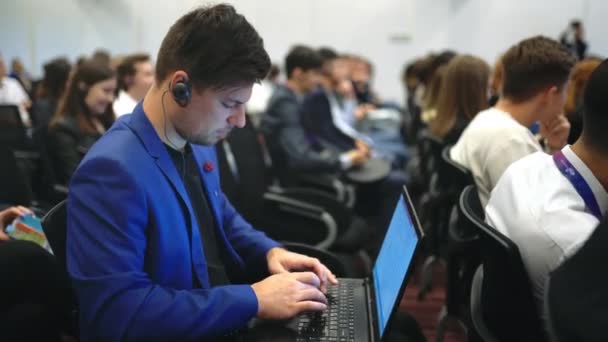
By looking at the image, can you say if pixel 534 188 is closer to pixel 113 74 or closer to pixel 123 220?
pixel 123 220

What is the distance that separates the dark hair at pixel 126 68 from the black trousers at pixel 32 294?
1.71 meters

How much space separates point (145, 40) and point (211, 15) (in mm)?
7289

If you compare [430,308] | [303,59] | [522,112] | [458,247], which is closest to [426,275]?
[430,308]

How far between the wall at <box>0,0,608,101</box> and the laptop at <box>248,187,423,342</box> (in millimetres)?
6037

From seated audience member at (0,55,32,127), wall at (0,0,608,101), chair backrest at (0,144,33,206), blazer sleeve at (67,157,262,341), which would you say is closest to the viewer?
blazer sleeve at (67,157,262,341)

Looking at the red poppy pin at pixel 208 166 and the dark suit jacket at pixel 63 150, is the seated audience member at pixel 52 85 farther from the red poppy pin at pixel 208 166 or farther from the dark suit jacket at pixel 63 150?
the red poppy pin at pixel 208 166

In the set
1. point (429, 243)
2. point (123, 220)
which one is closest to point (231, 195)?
point (429, 243)

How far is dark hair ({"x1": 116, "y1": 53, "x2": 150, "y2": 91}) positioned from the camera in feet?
9.36

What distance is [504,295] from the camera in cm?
107

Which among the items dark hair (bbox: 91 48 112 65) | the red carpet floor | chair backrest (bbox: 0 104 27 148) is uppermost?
dark hair (bbox: 91 48 112 65)

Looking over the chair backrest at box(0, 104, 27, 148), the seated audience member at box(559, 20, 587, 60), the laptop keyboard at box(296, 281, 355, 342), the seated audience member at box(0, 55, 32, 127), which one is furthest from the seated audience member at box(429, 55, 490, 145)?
the seated audience member at box(0, 55, 32, 127)

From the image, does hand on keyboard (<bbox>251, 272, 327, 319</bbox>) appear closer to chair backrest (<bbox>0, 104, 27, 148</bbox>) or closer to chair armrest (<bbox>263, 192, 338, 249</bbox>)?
chair armrest (<bbox>263, 192, 338, 249</bbox>)

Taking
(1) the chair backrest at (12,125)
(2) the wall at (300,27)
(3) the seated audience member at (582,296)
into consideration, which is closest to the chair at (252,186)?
(3) the seated audience member at (582,296)

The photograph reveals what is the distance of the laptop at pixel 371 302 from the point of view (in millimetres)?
979
